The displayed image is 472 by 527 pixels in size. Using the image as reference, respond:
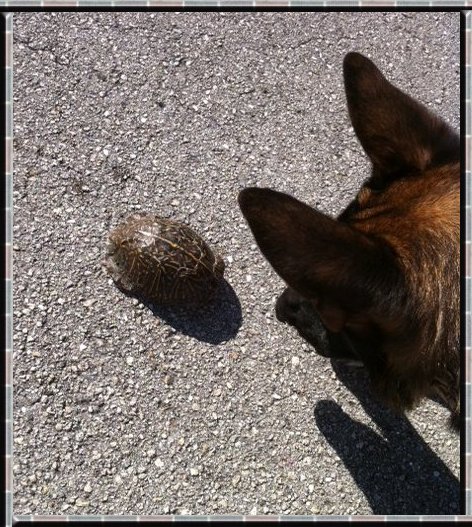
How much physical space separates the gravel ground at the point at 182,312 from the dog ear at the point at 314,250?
7.27ft

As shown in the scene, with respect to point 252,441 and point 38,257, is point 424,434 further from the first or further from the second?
point 38,257

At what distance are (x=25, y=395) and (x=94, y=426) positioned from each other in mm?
543

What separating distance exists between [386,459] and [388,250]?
2.55m

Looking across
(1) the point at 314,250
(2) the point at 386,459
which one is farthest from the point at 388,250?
(2) the point at 386,459

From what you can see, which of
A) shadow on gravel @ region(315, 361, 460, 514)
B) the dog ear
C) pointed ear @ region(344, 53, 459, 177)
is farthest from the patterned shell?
the dog ear

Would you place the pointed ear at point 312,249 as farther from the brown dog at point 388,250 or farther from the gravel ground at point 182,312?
the gravel ground at point 182,312

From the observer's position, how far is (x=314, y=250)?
7.29ft

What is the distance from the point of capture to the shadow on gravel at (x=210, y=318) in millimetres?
4551

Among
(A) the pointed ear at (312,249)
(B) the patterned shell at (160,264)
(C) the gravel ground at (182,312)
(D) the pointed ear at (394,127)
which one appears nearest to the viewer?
(A) the pointed ear at (312,249)

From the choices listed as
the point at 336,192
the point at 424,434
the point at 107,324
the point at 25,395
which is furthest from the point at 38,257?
the point at 424,434

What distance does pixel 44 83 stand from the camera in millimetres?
5031

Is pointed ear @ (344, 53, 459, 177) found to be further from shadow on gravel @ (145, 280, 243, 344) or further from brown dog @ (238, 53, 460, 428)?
shadow on gravel @ (145, 280, 243, 344)

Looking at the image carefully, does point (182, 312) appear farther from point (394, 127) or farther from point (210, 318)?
point (394, 127)

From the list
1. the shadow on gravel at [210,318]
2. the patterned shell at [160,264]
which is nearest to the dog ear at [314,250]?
the patterned shell at [160,264]
